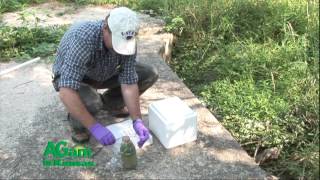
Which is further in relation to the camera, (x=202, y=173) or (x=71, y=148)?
(x=71, y=148)

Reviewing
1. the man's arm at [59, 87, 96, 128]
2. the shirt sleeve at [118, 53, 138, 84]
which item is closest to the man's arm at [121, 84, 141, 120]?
the shirt sleeve at [118, 53, 138, 84]

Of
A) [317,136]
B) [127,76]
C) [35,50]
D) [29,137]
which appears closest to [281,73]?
[317,136]

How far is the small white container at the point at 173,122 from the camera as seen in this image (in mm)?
3312

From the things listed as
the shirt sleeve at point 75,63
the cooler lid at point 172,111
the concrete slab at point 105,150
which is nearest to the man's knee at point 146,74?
the concrete slab at point 105,150

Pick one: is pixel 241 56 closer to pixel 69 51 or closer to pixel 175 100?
pixel 175 100

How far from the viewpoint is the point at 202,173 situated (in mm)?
3154

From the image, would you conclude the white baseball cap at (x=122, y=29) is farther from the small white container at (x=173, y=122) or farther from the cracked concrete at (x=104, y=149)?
the cracked concrete at (x=104, y=149)

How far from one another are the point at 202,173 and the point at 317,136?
34.7 inches

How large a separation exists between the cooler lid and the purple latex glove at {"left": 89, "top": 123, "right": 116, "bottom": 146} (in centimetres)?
40

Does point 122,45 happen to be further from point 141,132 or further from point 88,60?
point 141,132

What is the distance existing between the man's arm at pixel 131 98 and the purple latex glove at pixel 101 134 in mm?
278

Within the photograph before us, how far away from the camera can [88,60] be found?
328 centimetres

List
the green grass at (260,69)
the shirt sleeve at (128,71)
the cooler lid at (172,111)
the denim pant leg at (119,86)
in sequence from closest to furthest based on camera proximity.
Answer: the cooler lid at (172,111) → the shirt sleeve at (128,71) → the green grass at (260,69) → the denim pant leg at (119,86)

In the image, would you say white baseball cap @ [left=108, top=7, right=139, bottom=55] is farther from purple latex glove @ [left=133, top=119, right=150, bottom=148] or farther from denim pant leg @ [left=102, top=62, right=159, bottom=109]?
denim pant leg @ [left=102, top=62, right=159, bottom=109]
